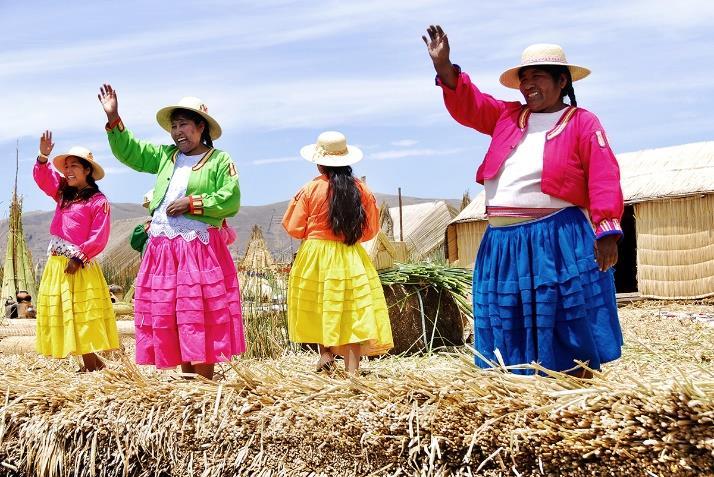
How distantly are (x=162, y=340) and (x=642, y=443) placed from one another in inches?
114

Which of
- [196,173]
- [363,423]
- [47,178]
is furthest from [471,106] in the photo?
[47,178]

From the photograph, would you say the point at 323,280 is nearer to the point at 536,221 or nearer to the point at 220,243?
the point at 220,243

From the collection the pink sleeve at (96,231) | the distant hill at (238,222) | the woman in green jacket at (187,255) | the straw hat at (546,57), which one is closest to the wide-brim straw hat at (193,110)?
the woman in green jacket at (187,255)

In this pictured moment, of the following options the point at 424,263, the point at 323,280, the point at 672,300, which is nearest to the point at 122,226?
the point at 672,300

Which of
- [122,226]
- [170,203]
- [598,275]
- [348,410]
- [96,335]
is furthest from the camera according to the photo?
[122,226]

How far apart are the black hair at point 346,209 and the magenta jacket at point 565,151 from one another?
163 cm

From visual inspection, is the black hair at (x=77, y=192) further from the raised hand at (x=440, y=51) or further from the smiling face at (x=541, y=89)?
the smiling face at (x=541, y=89)

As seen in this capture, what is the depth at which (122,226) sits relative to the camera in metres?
21.4

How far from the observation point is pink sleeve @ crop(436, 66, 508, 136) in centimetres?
398

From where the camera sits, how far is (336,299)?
5570 mm

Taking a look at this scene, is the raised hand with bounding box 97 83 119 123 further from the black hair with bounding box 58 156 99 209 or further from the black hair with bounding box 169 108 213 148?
the black hair with bounding box 58 156 99 209

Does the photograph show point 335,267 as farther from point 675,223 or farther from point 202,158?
point 675,223

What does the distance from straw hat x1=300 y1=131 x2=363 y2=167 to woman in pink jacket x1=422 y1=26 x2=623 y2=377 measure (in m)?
1.76

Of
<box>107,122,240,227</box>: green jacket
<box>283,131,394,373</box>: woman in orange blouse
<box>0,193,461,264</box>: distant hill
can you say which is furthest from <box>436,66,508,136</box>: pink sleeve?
<box>0,193,461,264</box>: distant hill
